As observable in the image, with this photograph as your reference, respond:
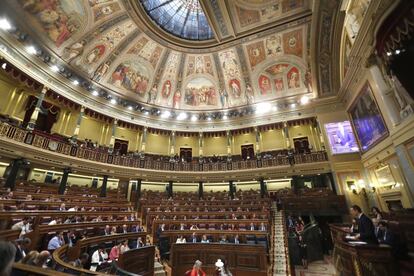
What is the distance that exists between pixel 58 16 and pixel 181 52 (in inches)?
314

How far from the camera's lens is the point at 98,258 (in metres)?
5.49

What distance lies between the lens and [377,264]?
330 cm

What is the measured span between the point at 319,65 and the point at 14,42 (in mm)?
16945

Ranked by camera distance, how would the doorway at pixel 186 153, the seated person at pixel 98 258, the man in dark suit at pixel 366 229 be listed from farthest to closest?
the doorway at pixel 186 153
the seated person at pixel 98 258
the man in dark suit at pixel 366 229

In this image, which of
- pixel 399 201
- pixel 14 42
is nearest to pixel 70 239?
pixel 14 42

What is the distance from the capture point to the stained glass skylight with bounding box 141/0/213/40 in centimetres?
1312

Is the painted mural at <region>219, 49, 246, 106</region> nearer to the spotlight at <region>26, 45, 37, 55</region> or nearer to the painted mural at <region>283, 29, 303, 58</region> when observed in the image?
the painted mural at <region>283, 29, 303, 58</region>

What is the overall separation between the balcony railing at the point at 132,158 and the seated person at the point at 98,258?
278 inches

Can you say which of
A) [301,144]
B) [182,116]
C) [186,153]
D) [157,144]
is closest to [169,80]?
[182,116]

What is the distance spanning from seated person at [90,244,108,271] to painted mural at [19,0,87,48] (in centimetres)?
1163

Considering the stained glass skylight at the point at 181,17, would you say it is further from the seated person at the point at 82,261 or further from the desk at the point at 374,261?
the desk at the point at 374,261

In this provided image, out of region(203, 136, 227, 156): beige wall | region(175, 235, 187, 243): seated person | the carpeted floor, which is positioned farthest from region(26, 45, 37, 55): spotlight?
the carpeted floor

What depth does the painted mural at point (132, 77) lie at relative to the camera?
47.6 ft

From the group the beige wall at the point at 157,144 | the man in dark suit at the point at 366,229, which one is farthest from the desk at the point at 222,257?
the beige wall at the point at 157,144
